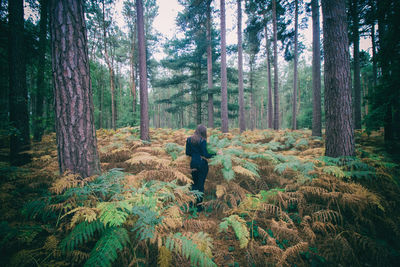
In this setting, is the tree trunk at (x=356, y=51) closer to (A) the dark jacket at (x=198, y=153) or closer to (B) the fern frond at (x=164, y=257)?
(A) the dark jacket at (x=198, y=153)

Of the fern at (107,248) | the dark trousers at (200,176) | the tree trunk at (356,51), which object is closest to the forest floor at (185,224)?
the fern at (107,248)

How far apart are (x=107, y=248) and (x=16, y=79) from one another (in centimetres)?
732

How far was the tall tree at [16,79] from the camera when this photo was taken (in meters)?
5.26

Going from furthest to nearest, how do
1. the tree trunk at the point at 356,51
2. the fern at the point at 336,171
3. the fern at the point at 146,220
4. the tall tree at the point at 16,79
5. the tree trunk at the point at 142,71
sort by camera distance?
the tree trunk at the point at 356,51, the tree trunk at the point at 142,71, the tall tree at the point at 16,79, the fern at the point at 336,171, the fern at the point at 146,220

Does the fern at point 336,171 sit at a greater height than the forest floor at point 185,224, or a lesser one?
greater

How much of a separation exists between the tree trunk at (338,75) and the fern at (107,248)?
5.22m

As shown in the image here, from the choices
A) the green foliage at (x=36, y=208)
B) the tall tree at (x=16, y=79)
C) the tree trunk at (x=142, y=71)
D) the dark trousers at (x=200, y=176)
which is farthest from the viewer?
the tree trunk at (x=142, y=71)

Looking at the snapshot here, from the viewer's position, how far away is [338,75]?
12.7ft

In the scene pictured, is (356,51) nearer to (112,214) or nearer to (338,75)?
(338,75)

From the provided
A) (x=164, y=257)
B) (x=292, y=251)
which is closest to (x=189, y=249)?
(x=164, y=257)

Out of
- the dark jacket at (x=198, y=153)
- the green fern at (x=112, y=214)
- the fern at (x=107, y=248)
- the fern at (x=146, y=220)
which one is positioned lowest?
the fern at (x=107, y=248)

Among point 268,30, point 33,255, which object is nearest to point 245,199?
point 33,255

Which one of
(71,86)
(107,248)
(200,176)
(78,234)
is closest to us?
(107,248)

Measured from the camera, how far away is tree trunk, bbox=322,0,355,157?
152 inches
